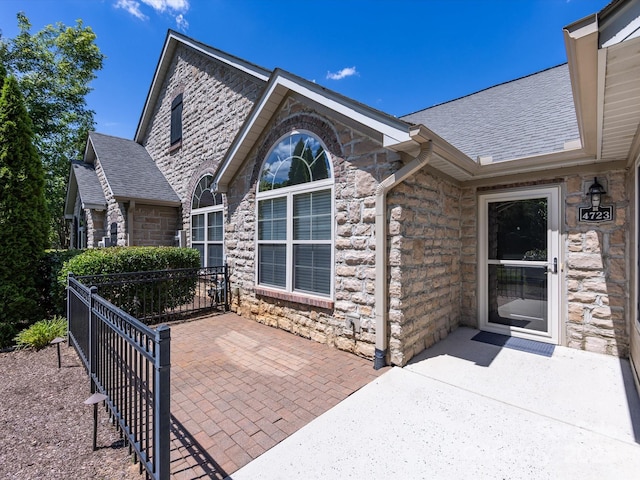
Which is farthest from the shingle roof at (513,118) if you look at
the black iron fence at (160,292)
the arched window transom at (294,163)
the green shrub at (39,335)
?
the green shrub at (39,335)

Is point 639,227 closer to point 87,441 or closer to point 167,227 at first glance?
point 87,441

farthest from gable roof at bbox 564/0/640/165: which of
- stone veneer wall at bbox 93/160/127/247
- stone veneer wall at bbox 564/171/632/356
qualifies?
stone veneer wall at bbox 93/160/127/247

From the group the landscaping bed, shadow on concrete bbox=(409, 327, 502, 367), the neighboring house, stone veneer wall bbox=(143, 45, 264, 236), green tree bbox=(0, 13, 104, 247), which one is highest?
green tree bbox=(0, 13, 104, 247)

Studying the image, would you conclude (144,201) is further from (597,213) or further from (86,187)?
(597,213)

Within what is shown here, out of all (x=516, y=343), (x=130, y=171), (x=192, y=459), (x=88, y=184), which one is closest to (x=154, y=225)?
(x=130, y=171)

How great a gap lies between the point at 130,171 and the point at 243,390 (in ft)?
33.2

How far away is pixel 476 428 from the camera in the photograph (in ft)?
8.84

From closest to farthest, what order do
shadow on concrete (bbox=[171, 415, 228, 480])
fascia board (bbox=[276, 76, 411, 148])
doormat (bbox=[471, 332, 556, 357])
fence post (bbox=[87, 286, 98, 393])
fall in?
shadow on concrete (bbox=[171, 415, 228, 480]) → fence post (bbox=[87, 286, 98, 393]) → fascia board (bbox=[276, 76, 411, 148]) → doormat (bbox=[471, 332, 556, 357])

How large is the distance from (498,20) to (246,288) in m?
8.87

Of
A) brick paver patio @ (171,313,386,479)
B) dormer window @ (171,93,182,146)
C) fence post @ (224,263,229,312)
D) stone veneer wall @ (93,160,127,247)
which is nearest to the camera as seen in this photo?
brick paver patio @ (171,313,386,479)

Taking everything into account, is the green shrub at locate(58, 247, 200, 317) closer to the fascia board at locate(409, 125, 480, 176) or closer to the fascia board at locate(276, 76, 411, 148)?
the fascia board at locate(276, 76, 411, 148)

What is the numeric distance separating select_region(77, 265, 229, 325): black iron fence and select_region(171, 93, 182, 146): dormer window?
5.99 metres

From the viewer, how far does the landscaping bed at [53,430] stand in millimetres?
2244

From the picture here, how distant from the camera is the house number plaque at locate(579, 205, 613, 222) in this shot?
4117 millimetres
